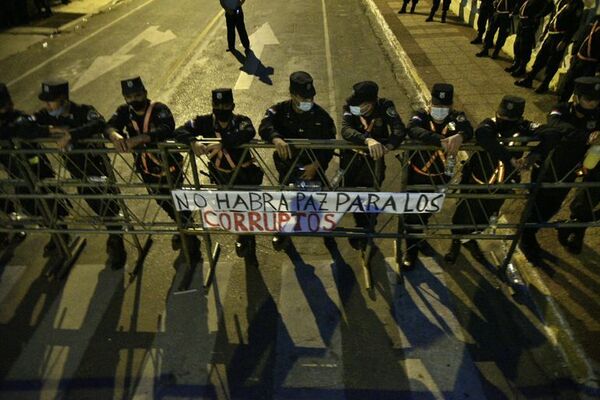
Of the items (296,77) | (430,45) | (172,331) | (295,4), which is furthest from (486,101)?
(295,4)

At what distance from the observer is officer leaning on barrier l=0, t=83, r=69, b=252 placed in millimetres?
4730

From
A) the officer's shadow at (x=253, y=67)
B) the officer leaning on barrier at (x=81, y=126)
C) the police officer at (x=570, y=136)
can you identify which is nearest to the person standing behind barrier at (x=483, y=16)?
the officer's shadow at (x=253, y=67)

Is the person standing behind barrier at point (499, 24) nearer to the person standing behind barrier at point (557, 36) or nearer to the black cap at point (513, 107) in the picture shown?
the person standing behind barrier at point (557, 36)

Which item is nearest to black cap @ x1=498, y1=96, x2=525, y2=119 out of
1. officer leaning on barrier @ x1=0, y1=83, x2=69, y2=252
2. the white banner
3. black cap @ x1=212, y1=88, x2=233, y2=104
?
the white banner

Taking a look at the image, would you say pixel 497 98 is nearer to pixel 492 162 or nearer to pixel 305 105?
pixel 492 162

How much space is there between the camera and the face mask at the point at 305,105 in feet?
16.9

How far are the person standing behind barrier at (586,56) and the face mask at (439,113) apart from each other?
5105mm

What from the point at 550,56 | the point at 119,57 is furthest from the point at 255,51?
the point at 550,56

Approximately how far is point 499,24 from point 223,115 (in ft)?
31.5

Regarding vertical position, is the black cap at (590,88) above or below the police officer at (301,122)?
above

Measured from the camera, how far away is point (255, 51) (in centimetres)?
1404

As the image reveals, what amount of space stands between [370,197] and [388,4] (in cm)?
1638

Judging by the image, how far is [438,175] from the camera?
5.23 m

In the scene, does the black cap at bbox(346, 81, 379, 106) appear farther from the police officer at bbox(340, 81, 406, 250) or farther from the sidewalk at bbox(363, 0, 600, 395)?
the sidewalk at bbox(363, 0, 600, 395)
